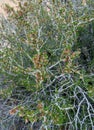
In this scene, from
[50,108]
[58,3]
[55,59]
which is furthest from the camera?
[58,3]

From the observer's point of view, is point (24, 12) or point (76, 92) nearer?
point (76, 92)

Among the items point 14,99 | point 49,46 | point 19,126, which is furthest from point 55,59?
point 19,126

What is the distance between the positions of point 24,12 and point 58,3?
1.08 ft

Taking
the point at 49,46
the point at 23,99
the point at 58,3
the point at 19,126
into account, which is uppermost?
the point at 58,3

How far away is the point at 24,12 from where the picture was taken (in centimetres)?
244

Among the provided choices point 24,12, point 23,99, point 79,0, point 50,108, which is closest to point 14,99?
point 23,99

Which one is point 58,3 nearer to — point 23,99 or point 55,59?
point 55,59

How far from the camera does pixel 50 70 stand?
1999mm

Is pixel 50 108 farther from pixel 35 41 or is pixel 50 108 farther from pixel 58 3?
pixel 58 3

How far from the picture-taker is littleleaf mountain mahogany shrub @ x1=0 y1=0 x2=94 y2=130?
5.85 ft

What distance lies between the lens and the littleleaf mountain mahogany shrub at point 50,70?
1.78 metres

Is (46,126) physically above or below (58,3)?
below

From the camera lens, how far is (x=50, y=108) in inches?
72.8

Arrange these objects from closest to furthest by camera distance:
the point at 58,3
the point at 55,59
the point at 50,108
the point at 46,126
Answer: the point at 46,126 < the point at 50,108 < the point at 55,59 < the point at 58,3
